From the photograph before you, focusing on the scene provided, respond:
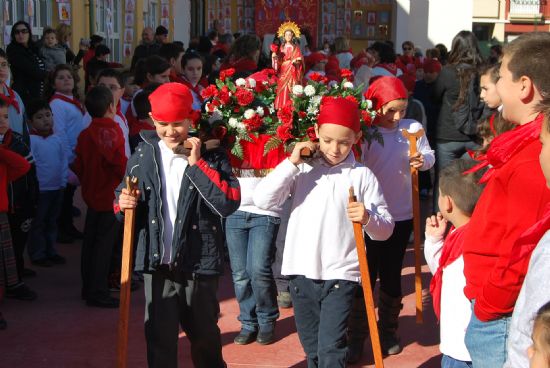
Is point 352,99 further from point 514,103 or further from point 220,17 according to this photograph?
point 220,17

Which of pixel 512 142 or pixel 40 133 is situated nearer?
pixel 512 142

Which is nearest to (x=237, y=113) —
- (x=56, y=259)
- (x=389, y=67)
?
(x=56, y=259)

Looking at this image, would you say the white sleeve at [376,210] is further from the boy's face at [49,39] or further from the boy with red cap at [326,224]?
the boy's face at [49,39]

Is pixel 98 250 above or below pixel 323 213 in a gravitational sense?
below

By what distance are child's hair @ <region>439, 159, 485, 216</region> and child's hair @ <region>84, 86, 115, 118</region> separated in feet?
11.9

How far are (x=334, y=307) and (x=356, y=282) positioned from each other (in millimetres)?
189

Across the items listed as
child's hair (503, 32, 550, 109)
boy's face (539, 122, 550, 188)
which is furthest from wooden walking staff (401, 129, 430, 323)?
boy's face (539, 122, 550, 188)

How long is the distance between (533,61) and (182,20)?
19.9 metres

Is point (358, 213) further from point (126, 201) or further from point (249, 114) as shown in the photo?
point (249, 114)

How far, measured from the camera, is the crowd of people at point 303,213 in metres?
3.22

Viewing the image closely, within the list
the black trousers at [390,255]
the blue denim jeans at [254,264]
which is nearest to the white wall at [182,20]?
the blue denim jeans at [254,264]

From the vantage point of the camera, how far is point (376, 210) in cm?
481

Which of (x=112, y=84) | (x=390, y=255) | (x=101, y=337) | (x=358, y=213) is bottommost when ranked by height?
(x=101, y=337)

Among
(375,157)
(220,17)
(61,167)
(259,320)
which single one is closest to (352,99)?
(375,157)
